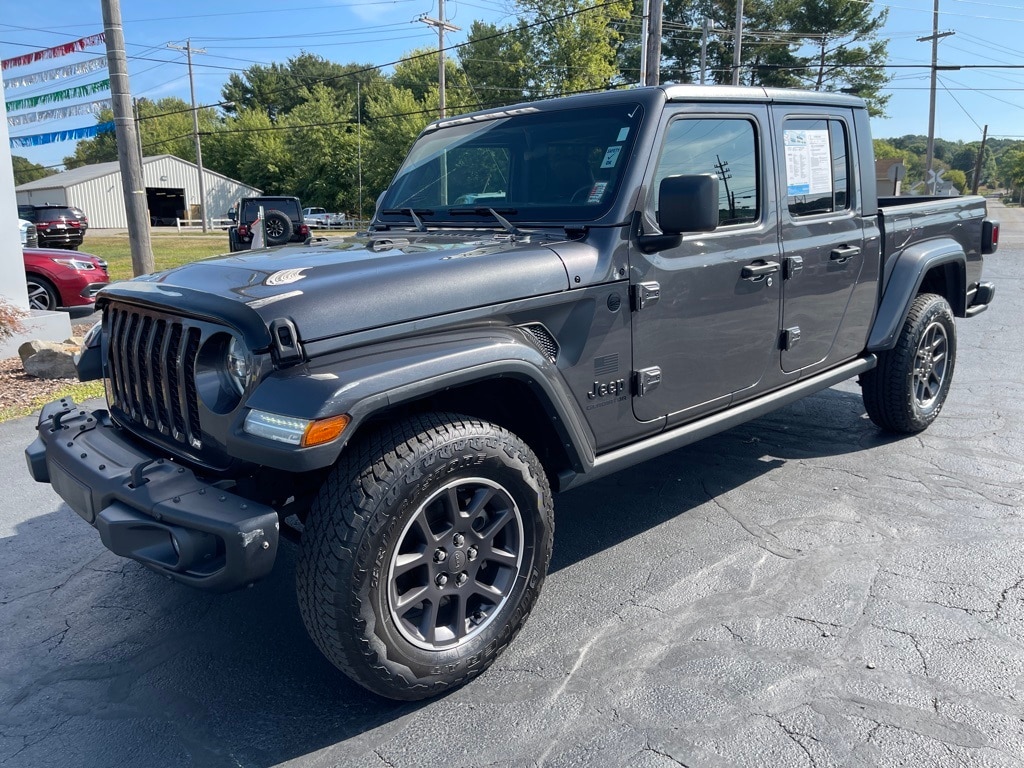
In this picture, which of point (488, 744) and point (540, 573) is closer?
point (488, 744)

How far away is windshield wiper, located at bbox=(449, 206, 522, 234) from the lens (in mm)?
3375

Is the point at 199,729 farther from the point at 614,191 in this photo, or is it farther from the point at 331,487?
the point at 614,191

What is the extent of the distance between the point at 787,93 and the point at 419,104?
193 ft

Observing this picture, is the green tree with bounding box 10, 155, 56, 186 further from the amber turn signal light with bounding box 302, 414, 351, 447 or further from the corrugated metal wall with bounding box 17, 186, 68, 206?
the amber turn signal light with bounding box 302, 414, 351, 447

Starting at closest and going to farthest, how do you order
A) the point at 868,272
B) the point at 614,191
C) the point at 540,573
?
the point at 540,573 → the point at 614,191 → the point at 868,272

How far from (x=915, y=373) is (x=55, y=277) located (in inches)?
424

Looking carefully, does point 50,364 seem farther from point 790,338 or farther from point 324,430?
point 790,338

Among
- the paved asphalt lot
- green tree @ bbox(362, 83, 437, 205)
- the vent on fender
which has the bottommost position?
the paved asphalt lot

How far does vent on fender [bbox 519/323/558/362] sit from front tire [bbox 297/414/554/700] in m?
0.36

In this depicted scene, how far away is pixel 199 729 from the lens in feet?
8.33

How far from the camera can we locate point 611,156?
332 centimetres

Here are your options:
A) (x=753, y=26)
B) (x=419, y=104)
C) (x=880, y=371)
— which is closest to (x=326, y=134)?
(x=419, y=104)

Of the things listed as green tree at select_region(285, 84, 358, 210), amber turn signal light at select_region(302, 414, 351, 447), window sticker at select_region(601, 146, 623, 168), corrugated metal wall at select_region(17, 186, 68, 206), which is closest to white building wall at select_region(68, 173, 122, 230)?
corrugated metal wall at select_region(17, 186, 68, 206)

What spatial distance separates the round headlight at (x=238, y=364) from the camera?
2.45m
